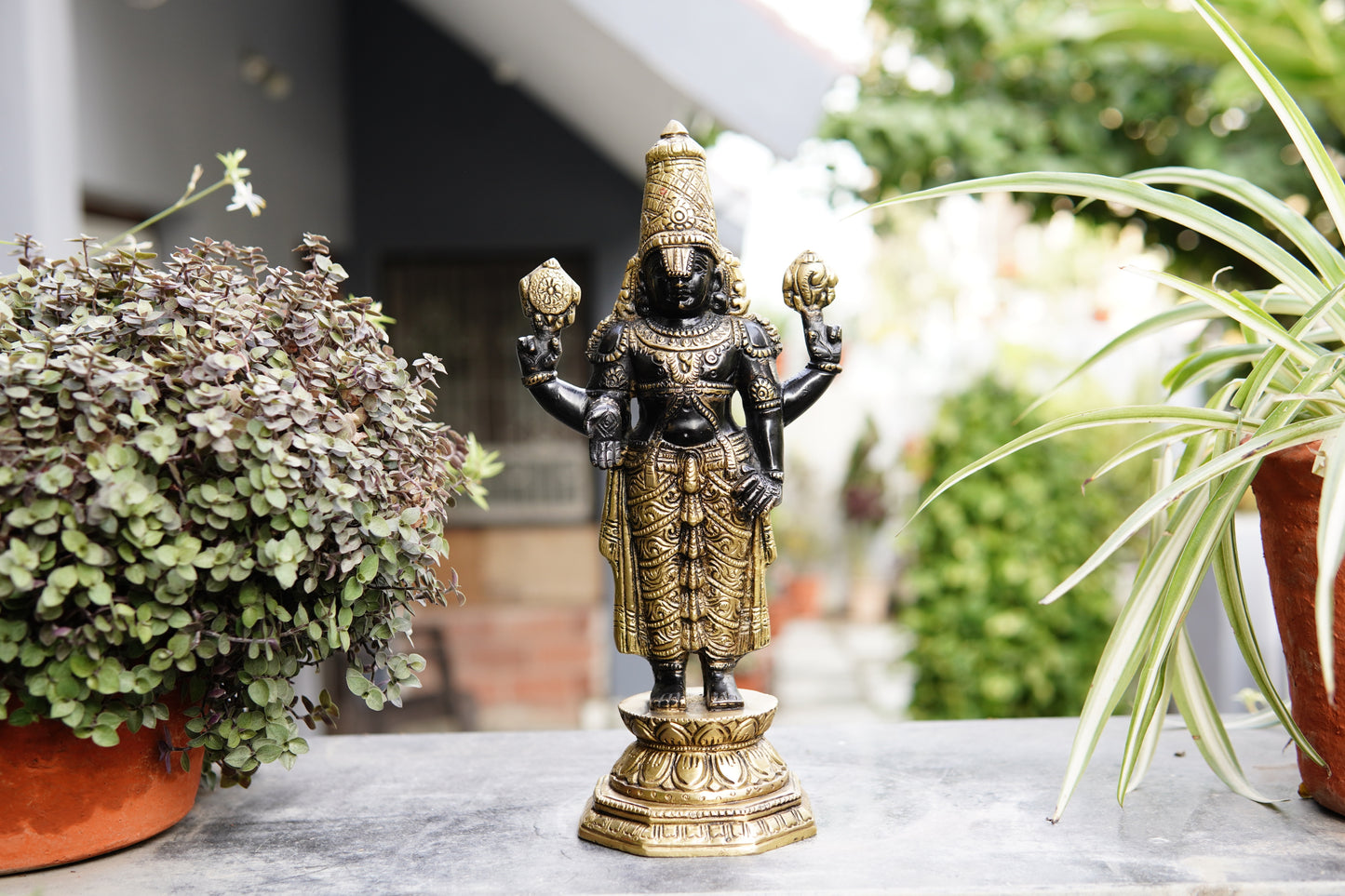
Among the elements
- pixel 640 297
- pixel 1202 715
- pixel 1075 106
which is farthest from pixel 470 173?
pixel 1202 715

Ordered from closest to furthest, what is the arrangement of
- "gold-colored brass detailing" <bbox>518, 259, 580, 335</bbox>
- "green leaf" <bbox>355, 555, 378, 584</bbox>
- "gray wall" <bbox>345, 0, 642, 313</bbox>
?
"green leaf" <bbox>355, 555, 378, 584</bbox>
"gold-colored brass detailing" <bbox>518, 259, 580, 335</bbox>
"gray wall" <bbox>345, 0, 642, 313</bbox>

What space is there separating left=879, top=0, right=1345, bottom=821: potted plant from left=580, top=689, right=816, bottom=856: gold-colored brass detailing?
0.34m

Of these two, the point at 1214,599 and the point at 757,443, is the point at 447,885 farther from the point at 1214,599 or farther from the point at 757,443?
the point at 1214,599

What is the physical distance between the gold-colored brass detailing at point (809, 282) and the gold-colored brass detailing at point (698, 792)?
530mm

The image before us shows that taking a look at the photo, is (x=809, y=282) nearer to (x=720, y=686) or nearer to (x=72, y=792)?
(x=720, y=686)

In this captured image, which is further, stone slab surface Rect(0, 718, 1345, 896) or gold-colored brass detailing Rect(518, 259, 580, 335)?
gold-colored brass detailing Rect(518, 259, 580, 335)

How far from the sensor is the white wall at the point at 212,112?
9.70 feet

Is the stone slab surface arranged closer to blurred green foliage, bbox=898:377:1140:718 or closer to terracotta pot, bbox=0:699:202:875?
terracotta pot, bbox=0:699:202:875

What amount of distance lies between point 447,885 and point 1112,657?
0.83 metres

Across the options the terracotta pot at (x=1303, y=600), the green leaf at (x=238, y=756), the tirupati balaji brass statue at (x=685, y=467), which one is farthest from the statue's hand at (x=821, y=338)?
the green leaf at (x=238, y=756)

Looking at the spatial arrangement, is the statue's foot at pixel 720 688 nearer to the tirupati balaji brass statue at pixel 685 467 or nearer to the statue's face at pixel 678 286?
the tirupati balaji brass statue at pixel 685 467

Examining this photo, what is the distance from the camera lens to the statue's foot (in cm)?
135

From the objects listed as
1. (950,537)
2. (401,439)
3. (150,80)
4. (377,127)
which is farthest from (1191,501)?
(377,127)

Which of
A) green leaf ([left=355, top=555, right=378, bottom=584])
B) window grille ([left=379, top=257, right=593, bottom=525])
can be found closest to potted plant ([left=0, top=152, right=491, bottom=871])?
green leaf ([left=355, top=555, right=378, bottom=584])
